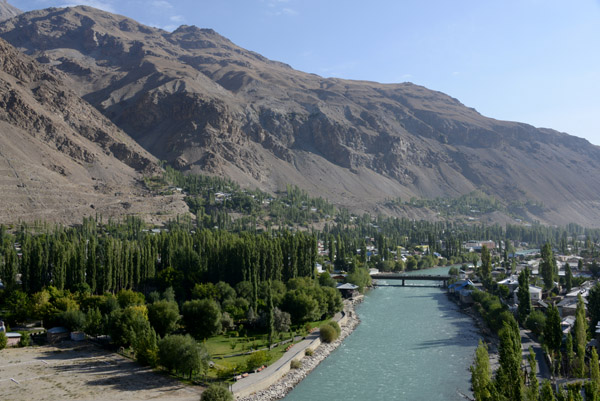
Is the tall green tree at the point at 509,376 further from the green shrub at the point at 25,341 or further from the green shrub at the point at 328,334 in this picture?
the green shrub at the point at 25,341

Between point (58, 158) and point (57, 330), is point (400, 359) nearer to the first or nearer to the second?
point (57, 330)

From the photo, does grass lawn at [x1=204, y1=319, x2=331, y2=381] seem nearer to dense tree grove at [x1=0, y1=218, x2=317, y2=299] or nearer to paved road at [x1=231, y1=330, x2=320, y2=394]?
paved road at [x1=231, y1=330, x2=320, y2=394]

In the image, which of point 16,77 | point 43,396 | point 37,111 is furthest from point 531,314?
point 16,77

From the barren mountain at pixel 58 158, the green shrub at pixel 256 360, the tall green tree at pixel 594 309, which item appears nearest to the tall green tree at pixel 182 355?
the green shrub at pixel 256 360

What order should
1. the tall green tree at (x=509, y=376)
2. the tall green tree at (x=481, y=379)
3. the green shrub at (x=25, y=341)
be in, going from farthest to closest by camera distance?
1. the green shrub at (x=25, y=341)
2. the tall green tree at (x=481, y=379)
3. the tall green tree at (x=509, y=376)

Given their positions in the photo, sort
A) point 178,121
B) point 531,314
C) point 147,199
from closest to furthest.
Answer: point 531,314
point 147,199
point 178,121

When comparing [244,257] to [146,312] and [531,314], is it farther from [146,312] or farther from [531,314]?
[531,314]
